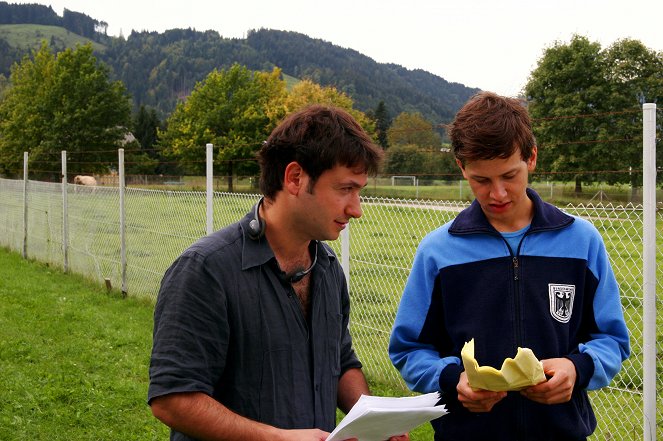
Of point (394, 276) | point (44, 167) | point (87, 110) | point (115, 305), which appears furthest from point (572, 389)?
point (87, 110)

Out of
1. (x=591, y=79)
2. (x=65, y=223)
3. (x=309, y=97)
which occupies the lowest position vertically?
(x=65, y=223)

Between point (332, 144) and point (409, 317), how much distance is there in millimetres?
732

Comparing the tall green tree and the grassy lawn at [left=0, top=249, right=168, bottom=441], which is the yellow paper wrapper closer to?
the grassy lawn at [left=0, top=249, right=168, bottom=441]

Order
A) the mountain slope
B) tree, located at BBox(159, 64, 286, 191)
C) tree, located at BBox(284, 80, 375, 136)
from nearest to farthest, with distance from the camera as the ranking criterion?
tree, located at BBox(284, 80, 375, 136) → tree, located at BBox(159, 64, 286, 191) → the mountain slope

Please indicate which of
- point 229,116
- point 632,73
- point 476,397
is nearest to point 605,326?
point 476,397

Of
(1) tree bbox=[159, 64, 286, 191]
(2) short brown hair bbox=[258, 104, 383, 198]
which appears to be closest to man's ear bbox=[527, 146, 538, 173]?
(2) short brown hair bbox=[258, 104, 383, 198]

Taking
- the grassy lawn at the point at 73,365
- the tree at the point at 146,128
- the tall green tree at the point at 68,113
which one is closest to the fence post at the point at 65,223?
the grassy lawn at the point at 73,365

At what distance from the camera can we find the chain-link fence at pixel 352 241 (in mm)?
5476

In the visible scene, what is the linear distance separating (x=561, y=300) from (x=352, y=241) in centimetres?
482

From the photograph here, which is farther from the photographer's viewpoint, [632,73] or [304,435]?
[632,73]

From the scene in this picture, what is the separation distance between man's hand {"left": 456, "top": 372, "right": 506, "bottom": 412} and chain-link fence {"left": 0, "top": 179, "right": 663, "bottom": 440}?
8.16ft

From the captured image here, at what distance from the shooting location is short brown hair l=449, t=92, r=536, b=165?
247cm

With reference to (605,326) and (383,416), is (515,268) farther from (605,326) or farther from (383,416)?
(383,416)

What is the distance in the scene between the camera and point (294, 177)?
2.21 meters
